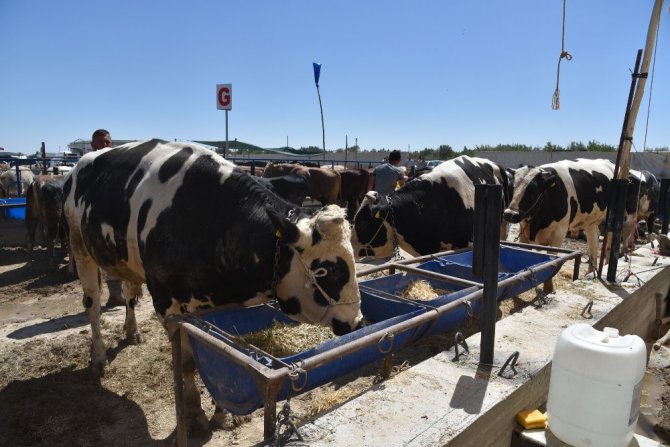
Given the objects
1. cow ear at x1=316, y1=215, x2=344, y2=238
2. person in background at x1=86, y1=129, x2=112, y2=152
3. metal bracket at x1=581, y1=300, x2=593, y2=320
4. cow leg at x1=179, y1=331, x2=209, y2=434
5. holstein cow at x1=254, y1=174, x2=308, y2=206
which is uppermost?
person in background at x1=86, y1=129, x2=112, y2=152

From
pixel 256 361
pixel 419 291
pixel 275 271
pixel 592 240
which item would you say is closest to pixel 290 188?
pixel 419 291

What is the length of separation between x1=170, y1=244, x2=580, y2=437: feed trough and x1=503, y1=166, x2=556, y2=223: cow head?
83.1 inches

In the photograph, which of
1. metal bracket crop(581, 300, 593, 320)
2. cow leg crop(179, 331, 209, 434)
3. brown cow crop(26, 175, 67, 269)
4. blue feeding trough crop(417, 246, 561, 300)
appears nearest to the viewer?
cow leg crop(179, 331, 209, 434)

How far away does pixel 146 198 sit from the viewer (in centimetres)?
327

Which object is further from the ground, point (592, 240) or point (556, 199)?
point (556, 199)

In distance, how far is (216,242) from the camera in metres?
2.98

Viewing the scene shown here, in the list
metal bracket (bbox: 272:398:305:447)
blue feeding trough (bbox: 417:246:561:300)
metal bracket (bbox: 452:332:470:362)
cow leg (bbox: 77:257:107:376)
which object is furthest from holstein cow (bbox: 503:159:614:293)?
cow leg (bbox: 77:257:107:376)

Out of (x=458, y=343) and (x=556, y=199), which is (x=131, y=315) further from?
(x=556, y=199)

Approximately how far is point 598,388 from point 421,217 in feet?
11.9

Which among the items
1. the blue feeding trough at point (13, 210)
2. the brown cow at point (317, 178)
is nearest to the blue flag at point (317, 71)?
the brown cow at point (317, 178)

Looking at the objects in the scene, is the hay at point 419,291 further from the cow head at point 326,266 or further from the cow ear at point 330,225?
the cow ear at point 330,225

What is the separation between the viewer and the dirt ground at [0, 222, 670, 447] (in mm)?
3105

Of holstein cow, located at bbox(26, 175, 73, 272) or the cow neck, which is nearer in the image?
the cow neck

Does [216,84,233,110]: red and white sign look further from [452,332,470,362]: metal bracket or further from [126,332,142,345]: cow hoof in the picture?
[452,332,470,362]: metal bracket
